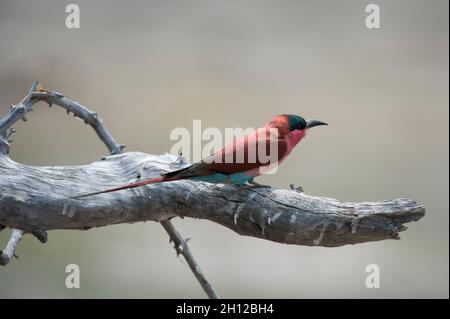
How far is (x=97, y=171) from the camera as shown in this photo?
1.54 m

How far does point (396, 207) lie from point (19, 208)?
73 centimetres

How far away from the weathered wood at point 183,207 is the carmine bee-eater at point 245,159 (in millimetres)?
38

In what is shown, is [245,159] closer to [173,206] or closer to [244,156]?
[244,156]

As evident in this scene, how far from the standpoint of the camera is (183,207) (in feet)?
4.97

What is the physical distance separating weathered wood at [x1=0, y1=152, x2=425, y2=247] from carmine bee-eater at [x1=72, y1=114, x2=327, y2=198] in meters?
0.04

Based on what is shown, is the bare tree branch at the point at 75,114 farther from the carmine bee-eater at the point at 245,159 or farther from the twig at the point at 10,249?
the carmine bee-eater at the point at 245,159

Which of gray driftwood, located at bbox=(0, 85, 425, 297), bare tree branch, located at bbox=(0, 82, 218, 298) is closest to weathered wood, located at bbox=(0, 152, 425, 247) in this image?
gray driftwood, located at bbox=(0, 85, 425, 297)

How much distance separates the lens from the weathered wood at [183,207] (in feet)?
4.38

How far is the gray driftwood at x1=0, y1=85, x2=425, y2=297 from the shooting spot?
4.39 feet

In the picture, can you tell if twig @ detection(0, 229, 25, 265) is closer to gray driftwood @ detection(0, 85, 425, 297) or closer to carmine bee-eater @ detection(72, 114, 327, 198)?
gray driftwood @ detection(0, 85, 425, 297)

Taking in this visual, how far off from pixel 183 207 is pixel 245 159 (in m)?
0.17

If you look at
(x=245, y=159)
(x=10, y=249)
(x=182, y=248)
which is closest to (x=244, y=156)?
(x=245, y=159)

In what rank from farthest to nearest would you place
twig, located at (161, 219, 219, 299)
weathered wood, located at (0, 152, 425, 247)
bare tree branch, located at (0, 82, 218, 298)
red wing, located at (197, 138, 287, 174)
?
twig, located at (161, 219, 219, 299) < bare tree branch, located at (0, 82, 218, 298) < red wing, located at (197, 138, 287, 174) < weathered wood, located at (0, 152, 425, 247)

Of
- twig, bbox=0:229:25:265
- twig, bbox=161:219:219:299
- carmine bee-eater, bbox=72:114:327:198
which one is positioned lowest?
twig, bbox=161:219:219:299
